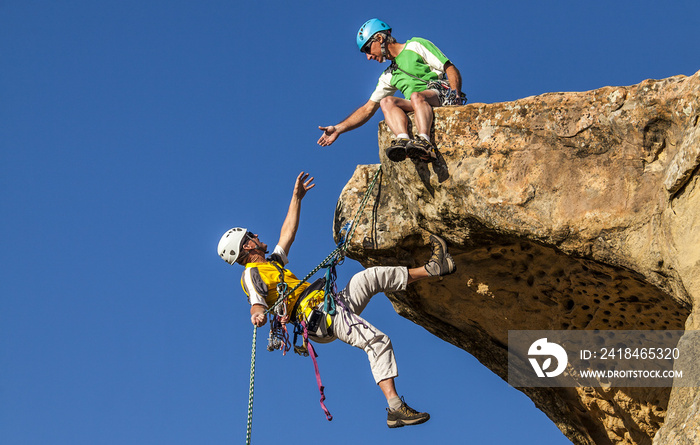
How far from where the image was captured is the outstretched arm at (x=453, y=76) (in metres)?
9.21

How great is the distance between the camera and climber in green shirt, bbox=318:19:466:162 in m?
8.73

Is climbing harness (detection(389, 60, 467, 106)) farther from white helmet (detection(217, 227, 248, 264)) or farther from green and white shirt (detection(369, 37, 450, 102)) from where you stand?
white helmet (detection(217, 227, 248, 264))

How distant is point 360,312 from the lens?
9.14 metres

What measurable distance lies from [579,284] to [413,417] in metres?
2.49

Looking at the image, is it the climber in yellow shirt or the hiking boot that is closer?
the hiking boot

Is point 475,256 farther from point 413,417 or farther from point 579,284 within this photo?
point 413,417

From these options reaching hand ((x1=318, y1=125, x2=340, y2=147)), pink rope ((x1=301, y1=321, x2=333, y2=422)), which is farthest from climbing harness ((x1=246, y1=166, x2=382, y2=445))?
reaching hand ((x1=318, y1=125, x2=340, y2=147))

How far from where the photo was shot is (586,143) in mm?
8227

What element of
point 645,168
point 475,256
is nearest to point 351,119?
point 475,256

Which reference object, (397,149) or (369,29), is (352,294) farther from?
(369,29)

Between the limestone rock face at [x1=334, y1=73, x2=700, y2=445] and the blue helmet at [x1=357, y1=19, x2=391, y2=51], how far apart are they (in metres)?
1.27

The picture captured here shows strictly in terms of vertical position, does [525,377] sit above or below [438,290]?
below

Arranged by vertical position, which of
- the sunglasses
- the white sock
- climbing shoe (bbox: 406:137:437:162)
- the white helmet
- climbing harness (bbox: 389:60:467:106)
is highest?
the sunglasses

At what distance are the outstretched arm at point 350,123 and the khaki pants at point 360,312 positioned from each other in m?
1.64
